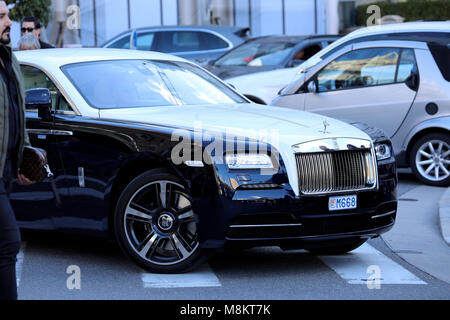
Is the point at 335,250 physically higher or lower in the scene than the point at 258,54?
lower

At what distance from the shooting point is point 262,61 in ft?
52.3

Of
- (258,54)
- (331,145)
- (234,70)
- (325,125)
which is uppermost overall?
(258,54)

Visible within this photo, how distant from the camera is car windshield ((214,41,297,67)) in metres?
15.9

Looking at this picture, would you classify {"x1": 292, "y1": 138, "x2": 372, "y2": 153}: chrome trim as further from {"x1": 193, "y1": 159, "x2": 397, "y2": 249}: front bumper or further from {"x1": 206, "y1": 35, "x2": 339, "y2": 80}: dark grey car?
{"x1": 206, "y1": 35, "x2": 339, "y2": 80}: dark grey car

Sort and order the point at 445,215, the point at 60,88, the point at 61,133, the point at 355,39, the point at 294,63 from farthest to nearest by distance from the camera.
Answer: the point at 294,63, the point at 355,39, the point at 445,215, the point at 60,88, the point at 61,133

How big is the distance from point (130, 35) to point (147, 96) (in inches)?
509

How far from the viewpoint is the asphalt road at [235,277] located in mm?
6586

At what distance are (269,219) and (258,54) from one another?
31.9ft

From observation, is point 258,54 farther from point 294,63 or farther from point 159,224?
point 159,224

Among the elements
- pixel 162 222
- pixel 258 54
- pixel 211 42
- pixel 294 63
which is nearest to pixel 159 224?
pixel 162 222

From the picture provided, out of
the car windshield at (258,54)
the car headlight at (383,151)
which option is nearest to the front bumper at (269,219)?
the car headlight at (383,151)

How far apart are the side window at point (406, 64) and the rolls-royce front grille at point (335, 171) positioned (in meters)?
4.83

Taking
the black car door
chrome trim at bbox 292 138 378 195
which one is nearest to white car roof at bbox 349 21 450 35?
chrome trim at bbox 292 138 378 195

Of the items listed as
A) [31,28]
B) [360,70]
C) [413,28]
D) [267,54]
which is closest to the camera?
[413,28]
